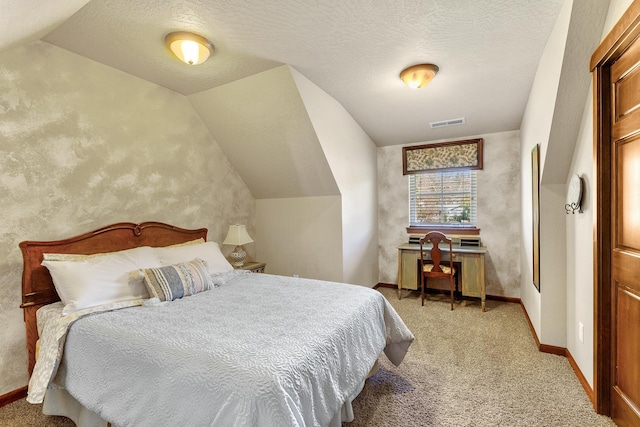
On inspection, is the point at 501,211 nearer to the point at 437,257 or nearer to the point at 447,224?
the point at 447,224

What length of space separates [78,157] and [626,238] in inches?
148

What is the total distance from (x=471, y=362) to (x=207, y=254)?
8.36 feet

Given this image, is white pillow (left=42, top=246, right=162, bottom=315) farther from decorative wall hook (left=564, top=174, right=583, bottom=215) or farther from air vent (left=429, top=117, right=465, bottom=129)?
air vent (left=429, top=117, right=465, bottom=129)

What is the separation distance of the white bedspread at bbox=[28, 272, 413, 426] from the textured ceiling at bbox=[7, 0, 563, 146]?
6.19 feet

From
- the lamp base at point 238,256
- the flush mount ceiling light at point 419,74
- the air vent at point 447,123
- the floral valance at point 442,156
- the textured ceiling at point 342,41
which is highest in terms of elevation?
the textured ceiling at point 342,41

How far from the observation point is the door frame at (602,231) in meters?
1.71

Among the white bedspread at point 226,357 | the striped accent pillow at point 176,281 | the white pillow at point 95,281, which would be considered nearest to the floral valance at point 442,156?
the white bedspread at point 226,357

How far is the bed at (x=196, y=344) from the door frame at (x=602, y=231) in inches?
45.4

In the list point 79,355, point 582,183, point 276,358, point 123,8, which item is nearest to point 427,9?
point 582,183

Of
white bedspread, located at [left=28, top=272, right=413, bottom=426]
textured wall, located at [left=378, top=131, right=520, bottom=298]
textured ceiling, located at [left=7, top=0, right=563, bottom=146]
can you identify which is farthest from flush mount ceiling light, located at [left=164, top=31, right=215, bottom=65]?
textured wall, located at [left=378, top=131, right=520, bottom=298]

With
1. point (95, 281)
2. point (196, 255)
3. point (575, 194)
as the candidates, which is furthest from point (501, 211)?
point (95, 281)

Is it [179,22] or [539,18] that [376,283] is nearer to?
[539,18]

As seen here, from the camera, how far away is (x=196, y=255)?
112 inches

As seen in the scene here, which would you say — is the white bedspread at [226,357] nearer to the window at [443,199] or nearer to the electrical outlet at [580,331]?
the electrical outlet at [580,331]
